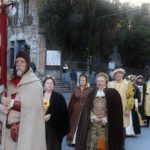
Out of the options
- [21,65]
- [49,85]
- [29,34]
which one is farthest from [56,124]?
[29,34]

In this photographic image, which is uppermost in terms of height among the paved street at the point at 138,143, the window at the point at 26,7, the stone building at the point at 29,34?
the window at the point at 26,7

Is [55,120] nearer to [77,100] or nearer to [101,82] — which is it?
[101,82]

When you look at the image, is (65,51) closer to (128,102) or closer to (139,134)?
(139,134)

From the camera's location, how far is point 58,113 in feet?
25.7

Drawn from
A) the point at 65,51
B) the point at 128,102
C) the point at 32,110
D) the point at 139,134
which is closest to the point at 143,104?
the point at 139,134

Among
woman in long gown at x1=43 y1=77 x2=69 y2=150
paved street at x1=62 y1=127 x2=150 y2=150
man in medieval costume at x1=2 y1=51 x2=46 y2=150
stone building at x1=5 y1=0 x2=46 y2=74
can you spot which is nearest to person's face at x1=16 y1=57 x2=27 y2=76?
man in medieval costume at x1=2 y1=51 x2=46 y2=150

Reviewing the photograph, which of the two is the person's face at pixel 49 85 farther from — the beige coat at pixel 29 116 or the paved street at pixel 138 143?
the paved street at pixel 138 143

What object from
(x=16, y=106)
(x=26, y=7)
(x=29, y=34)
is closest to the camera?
(x=16, y=106)

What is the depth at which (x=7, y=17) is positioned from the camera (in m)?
4.99

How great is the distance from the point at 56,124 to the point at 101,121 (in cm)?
77

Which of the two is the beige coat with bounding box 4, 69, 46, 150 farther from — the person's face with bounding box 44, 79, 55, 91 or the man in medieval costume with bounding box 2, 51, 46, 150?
the person's face with bounding box 44, 79, 55, 91

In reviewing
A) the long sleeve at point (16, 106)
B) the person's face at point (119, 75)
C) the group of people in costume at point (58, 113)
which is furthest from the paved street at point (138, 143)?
the long sleeve at point (16, 106)

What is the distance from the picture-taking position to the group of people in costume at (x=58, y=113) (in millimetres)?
5531

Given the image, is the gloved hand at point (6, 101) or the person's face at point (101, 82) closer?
the gloved hand at point (6, 101)
